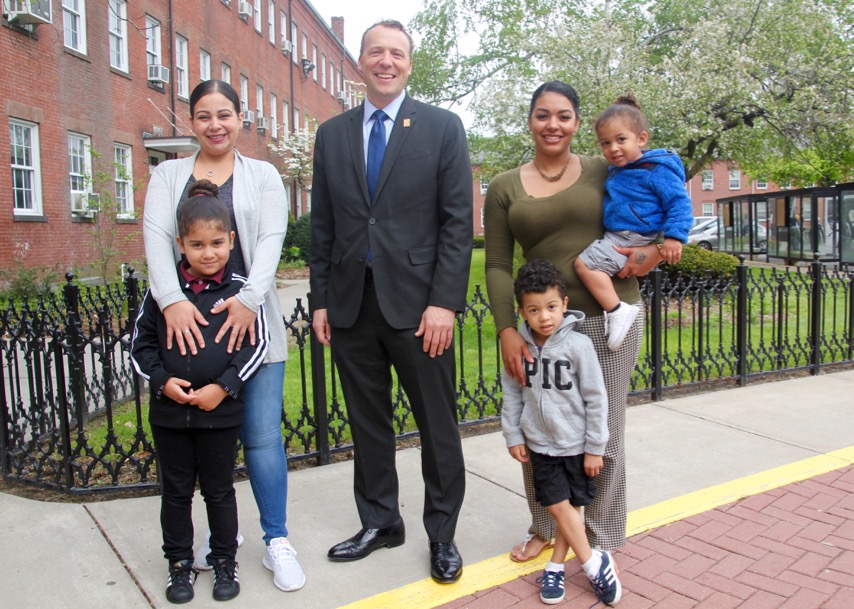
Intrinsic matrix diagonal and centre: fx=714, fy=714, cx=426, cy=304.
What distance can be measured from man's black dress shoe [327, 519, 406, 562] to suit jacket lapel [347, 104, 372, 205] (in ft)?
4.97

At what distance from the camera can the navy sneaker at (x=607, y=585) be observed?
9.23 feet

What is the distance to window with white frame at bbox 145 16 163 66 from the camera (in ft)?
61.2

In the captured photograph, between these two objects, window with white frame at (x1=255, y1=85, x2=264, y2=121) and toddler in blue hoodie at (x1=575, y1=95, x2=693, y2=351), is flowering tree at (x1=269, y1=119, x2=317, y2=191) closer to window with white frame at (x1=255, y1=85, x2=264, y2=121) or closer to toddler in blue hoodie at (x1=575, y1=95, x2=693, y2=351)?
window with white frame at (x1=255, y1=85, x2=264, y2=121)

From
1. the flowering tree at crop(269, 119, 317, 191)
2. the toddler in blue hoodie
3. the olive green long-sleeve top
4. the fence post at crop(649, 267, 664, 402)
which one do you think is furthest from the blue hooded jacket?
the flowering tree at crop(269, 119, 317, 191)

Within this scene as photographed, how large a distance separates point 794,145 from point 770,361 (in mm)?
10442

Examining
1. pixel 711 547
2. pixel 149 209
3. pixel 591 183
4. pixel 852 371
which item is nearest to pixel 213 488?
pixel 149 209

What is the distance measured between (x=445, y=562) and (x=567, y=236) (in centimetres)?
147

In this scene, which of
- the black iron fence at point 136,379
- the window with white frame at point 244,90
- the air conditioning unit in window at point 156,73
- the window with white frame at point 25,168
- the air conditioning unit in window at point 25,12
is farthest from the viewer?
the window with white frame at point 244,90

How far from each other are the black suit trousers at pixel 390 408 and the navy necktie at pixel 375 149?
44 centimetres

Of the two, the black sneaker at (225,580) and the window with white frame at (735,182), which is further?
the window with white frame at (735,182)

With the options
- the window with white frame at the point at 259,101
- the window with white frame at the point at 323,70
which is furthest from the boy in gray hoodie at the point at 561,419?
the window with white frame at the point at 323,70

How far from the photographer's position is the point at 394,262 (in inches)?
116

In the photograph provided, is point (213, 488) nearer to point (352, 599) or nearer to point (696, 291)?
point (352, 599)

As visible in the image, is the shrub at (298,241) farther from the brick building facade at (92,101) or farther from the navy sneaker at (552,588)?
the navy sneaker at (552,588)
